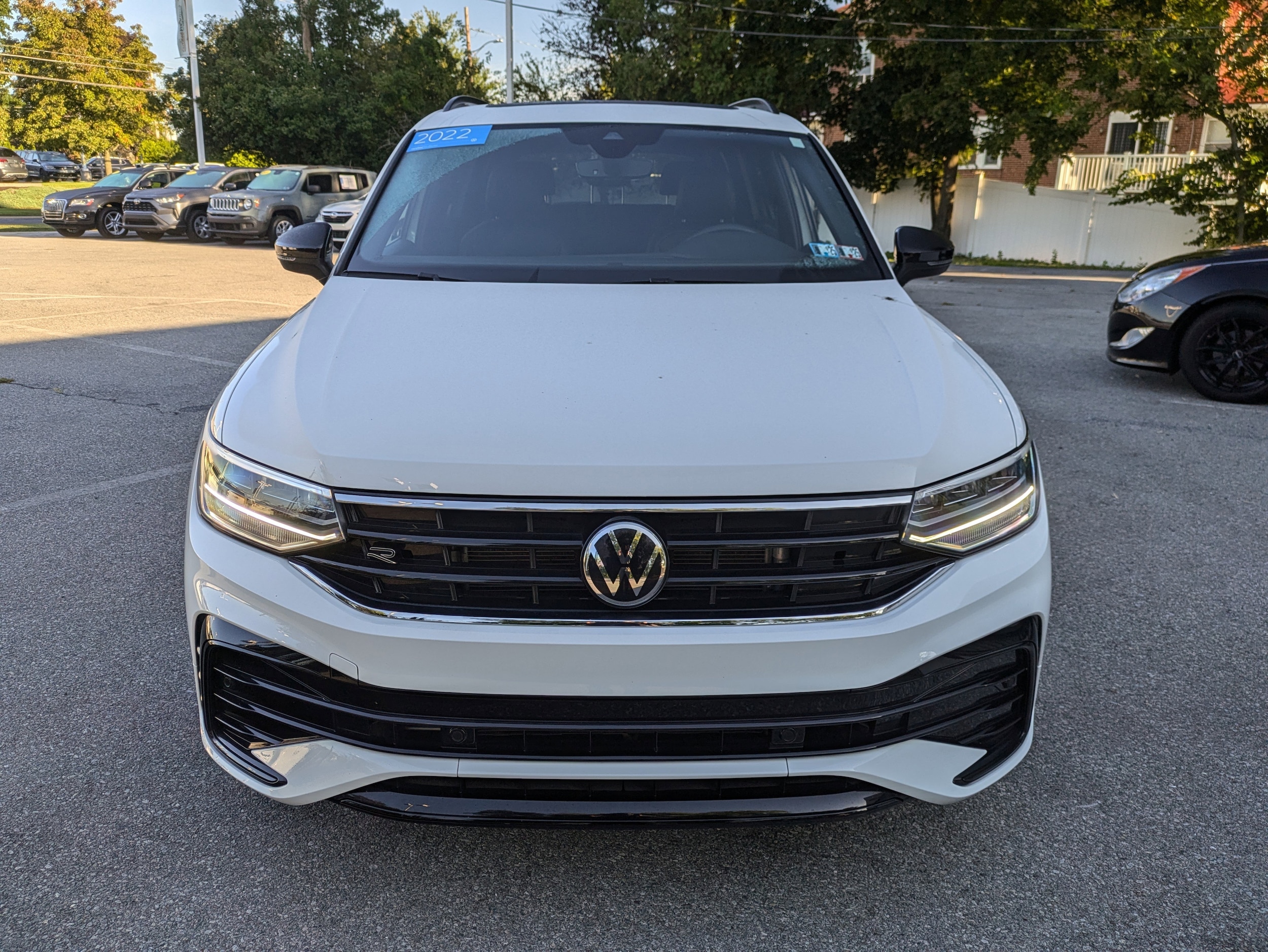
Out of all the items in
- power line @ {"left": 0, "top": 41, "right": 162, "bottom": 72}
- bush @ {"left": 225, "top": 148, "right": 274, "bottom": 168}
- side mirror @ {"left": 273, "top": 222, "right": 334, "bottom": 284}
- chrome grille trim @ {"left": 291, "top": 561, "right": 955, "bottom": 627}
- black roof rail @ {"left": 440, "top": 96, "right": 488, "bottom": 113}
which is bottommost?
chrome grille trim @ {"left": 291, "top": 561, "right": 955, "bottom": 627}

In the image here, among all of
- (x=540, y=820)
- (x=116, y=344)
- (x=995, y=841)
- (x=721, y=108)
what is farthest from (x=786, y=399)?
(x=116, y=344)

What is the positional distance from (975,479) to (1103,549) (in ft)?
8.57

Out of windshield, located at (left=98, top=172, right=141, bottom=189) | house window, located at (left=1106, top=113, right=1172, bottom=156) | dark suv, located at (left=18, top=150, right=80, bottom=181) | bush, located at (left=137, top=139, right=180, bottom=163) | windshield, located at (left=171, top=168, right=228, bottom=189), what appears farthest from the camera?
dark suv, located at (left=18, top=150, right=80, bottom=181)

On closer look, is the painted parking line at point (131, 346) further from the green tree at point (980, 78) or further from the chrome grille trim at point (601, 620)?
the green tree at point (980, 78)

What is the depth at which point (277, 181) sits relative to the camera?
22219 millimetres

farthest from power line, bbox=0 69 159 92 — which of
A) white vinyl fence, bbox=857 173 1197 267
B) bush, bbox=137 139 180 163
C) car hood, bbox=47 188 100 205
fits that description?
white vinyl fence, bbox=857 173 1197 267

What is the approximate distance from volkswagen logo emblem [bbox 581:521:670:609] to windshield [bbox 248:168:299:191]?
73.4 feet

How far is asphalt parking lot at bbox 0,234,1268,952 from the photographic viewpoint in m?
2.10

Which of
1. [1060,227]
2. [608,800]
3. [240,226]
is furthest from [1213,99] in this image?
[608,800]

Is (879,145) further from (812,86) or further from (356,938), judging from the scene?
(356,938)

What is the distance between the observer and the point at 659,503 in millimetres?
1875

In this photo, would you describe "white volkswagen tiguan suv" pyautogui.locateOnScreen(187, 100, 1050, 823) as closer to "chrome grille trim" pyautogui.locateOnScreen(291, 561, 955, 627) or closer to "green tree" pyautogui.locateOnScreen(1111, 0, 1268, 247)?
"chrome grille trim" pyautogui.locateOnScreen(291, 561, 955, 627)

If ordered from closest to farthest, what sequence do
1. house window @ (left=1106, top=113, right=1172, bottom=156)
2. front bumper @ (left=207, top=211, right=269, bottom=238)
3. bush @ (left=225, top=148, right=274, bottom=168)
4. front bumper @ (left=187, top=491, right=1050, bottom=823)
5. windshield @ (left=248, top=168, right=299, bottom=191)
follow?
front bumper @ (left=187, top=491, right=1050, bottom=823), front bumper @ (left=207, top=211, right=269, bottom=238), windshield @ (left=248, top=168, right=299, bottom=191), house window @ (left=1106, top=113, right=1172, bottom=156), bush @ (left=225, top=148, right=274, bottom=168)

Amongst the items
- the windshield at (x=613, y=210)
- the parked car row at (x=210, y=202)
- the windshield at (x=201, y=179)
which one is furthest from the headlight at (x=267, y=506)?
the windshield at (x=201, y=179)
